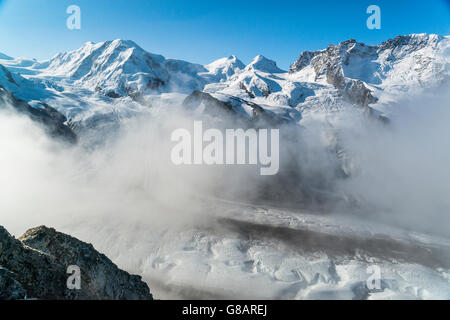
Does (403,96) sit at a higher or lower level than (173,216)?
higher

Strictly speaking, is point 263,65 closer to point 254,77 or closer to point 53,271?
point 254,77

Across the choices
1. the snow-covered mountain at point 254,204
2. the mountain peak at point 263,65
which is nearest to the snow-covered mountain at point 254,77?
the mountain peak at point 263,65

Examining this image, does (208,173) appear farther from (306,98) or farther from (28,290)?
(306,98)

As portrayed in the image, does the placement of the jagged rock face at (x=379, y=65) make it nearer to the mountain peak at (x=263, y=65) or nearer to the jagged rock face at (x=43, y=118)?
the mountain peak at (x=263, y=65)

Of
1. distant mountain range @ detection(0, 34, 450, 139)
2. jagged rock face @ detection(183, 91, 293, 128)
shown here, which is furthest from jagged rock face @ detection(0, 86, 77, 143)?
jagged rock face @ detection(183, 91, 293, 128)

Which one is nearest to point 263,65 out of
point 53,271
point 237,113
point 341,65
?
point 341,65
